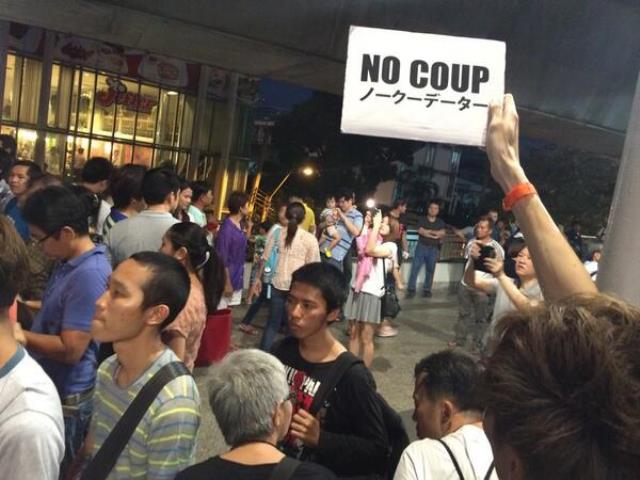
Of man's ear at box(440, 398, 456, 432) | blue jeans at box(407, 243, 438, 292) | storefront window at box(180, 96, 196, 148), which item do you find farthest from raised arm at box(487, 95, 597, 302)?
storefront window at box(180, 96, 196, 148)

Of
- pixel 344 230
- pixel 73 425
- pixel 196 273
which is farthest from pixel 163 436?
pixel 344 230

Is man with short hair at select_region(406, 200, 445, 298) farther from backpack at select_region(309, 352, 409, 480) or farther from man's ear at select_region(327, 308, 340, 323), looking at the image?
backpack at select_region(309, 352, 409, 480)

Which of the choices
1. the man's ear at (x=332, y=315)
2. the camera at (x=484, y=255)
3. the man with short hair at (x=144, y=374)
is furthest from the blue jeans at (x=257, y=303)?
the man with short hair at (x=144, y=374)

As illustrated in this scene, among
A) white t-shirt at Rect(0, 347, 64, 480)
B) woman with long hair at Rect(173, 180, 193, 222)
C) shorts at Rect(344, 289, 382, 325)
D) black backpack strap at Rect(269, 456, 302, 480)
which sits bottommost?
shorts at Rect(344, 289, 382, 325)

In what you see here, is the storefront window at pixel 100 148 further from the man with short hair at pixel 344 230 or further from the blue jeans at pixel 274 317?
the blue jeans at pixel 274 317

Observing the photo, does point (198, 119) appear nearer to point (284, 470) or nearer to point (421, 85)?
point (421, 85)

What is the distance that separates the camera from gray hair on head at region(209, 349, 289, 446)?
1.99m

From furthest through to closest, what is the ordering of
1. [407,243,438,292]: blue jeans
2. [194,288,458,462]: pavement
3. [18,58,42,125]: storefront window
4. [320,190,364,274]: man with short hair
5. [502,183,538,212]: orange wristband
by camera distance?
[18,58,42,125]: storefront window < [407,243,438,292]: blue jeans < [320,190,364,274]: man with short hair < [194,288,458,462]: pavement < [502,183,538,212]: orange wristband

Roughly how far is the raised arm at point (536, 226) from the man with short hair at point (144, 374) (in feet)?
4.34

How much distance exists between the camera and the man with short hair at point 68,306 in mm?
2711

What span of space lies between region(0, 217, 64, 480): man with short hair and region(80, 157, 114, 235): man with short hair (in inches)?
143

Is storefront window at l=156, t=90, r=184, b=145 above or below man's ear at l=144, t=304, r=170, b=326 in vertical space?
above

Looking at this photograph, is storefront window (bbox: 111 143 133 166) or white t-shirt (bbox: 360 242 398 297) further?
storefront window (bbox: 111 143 133 166)

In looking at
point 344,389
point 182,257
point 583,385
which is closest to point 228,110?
point 182,257
